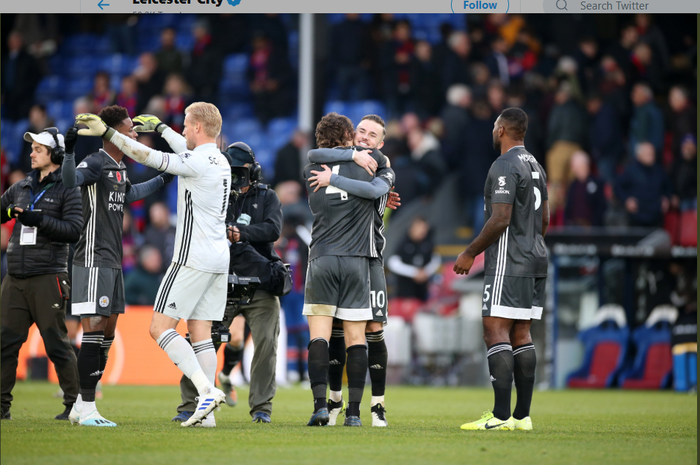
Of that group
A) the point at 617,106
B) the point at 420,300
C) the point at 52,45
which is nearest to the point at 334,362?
the point at 420,300

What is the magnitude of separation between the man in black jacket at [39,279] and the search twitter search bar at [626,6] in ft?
15.9

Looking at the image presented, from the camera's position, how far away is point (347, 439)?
227 inches

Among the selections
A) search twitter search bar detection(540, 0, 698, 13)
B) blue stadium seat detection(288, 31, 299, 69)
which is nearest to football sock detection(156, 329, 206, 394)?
search twitter search bar detection(540, 0, 698, 13)

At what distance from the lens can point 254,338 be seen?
7.68 meters

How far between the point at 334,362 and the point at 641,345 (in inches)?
345

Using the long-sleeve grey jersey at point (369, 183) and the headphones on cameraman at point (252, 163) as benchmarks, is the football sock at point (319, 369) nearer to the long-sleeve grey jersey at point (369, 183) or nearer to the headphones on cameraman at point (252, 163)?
the long-sleeve grey jersey at point (369, 183)

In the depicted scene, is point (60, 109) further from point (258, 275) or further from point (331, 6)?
point (258, 275)

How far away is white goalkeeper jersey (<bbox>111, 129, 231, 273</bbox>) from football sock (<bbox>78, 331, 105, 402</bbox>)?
3.43ft

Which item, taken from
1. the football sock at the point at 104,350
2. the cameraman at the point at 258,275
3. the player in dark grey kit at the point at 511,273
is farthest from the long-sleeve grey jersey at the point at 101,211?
the player in dark grey kit at the point at 511,273

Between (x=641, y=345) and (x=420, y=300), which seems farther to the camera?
(x=420, y=300)

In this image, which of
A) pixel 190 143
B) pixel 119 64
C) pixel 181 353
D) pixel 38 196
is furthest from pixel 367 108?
pixel 181 353

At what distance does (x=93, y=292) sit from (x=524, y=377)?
335 centimetres

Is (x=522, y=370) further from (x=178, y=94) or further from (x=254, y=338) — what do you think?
(x=178, y=94)

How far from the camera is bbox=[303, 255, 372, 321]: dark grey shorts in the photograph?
265 inches
